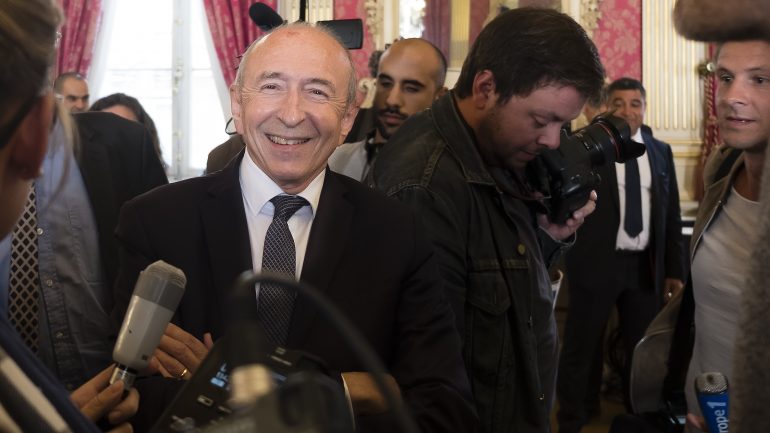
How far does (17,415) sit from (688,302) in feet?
4.81

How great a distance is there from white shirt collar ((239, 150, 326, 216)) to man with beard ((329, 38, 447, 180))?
1217 millimetres

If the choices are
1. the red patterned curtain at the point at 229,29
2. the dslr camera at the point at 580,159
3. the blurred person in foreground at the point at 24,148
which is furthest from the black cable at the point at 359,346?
the red patterned curtain at the point at 229,29

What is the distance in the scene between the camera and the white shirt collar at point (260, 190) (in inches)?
62.7

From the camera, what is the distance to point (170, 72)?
7.59 meters

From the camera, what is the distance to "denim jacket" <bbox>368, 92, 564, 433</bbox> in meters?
1.77

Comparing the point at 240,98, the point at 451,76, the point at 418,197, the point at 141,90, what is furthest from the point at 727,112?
the point at 141,90

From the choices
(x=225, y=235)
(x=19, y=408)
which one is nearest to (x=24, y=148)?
(x=19, y=408)

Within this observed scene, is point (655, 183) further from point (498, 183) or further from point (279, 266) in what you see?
point (279, 266)

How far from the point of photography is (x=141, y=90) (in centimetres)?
761

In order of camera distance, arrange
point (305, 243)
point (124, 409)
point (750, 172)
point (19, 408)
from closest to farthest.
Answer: point (19, 408) < point (124, 409) < point (305, 243) < point (750, 172)

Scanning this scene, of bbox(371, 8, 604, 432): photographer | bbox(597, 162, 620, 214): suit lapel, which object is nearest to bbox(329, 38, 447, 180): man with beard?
bbox(371, 8, 604, 432): photographer

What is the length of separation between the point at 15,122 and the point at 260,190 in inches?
30.8

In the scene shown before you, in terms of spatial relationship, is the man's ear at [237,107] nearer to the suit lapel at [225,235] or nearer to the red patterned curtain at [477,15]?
the suit lapel at [225,235]

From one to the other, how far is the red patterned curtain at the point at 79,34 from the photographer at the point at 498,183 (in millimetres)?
6094
